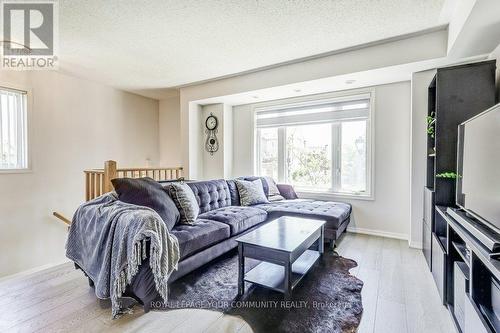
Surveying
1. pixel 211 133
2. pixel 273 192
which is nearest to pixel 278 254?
pixel 273 192

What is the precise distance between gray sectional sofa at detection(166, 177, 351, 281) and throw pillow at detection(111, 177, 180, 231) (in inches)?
6.0

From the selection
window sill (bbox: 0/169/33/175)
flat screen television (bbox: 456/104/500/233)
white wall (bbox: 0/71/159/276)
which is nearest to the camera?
flat screen television (bbox: 456/104/500/233)

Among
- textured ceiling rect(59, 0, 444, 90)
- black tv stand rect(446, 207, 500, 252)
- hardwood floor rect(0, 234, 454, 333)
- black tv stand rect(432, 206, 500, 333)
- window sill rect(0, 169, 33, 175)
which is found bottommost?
hardwood floor rect(0, 234, 454, 333)

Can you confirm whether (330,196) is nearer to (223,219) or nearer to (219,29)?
(223,219)

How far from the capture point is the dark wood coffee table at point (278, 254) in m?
1.88

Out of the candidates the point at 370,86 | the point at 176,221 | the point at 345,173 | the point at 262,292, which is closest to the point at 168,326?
the point at 262,292

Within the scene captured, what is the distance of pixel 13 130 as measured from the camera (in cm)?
349

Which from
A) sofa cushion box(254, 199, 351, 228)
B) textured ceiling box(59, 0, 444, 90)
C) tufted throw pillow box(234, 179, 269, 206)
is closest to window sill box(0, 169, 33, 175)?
textured ceiling box(59, 0, 444, 90)

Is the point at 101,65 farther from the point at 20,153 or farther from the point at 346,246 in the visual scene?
the point at 346,246

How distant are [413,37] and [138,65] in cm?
355

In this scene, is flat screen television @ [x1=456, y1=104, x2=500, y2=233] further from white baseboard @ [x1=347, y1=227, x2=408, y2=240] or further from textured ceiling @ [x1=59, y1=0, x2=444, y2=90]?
white baseboard @ [x1=347, y1=227, x2=408, y2=240]

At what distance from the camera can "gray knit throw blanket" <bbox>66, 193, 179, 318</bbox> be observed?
5.82 feet

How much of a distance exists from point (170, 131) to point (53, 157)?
2.18 metres

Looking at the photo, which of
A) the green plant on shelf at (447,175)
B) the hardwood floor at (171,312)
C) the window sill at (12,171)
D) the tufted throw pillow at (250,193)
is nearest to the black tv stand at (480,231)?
the green plant on shelf at (447,175)
